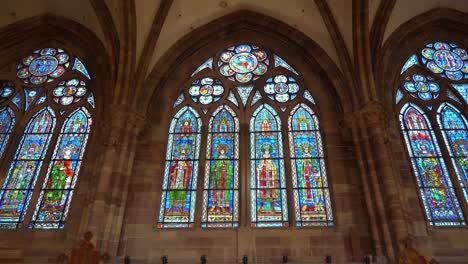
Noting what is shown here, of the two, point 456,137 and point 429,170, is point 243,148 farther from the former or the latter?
point 456,137

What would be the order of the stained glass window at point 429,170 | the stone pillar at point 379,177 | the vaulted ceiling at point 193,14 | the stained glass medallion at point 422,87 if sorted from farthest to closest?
the stained glass medallion at point 422,87 → the vaulted ceiling at point 193,14 → the stained glass window at point 429,170 → the stone pillar at point 379,177

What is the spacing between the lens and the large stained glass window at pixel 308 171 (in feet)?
31.3

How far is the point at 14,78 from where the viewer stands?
12.3 metres

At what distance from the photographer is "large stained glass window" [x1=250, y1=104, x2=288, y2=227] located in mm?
9547

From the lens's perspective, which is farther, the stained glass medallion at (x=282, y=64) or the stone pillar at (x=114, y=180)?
the stained glass medallion at (x=282, y=64)

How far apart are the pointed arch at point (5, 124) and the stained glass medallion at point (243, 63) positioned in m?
6.15

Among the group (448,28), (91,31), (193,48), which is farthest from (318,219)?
(91,31)

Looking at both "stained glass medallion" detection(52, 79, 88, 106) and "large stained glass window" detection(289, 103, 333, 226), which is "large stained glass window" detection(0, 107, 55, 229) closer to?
"stained glass medallion" detection(52, 79, 88, 106)

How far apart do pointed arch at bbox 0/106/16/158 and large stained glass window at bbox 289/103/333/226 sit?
7.74 meters

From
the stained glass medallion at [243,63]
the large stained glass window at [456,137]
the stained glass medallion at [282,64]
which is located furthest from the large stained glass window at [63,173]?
the large stained glass window at [456,137]

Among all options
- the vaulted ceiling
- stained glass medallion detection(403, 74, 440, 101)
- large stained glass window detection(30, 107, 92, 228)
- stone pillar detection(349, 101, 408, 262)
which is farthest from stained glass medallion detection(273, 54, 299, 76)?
large stained glass window detection(30, 107, 92, 228)

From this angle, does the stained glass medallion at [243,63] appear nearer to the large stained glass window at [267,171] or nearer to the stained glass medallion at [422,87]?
the large stained glass window at [267,171]

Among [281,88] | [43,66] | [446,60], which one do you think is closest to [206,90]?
[281,88]

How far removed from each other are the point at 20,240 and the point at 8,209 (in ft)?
3.28
